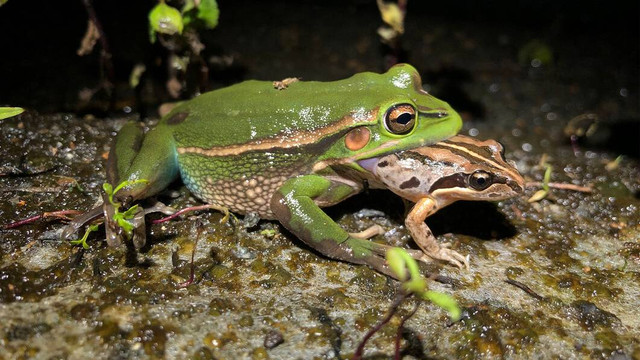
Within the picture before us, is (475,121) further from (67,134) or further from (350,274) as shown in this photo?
(67,134)

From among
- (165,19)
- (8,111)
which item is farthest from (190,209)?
(165,19)

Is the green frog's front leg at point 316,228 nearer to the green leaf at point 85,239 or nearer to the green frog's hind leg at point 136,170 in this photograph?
the green frog's hind leg at point 136,170

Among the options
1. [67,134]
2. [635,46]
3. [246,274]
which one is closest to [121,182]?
[246,274]

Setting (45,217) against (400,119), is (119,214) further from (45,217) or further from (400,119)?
(400,119)

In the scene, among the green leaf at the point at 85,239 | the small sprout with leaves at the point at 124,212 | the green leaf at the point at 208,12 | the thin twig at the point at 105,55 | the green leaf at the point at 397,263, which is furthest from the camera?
the thin twig at the point at 105,55

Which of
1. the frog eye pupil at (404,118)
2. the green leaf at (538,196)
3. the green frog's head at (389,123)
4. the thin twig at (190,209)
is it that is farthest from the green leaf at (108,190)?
the green leaf at (538,196)

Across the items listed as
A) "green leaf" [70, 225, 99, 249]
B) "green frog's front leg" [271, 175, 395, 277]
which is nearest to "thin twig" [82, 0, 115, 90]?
"green leaf" [70, 225, 99, 249]

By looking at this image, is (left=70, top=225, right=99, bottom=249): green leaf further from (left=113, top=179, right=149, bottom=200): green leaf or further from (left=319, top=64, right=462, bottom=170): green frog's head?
(left=319, top=64, right=462, bottom=170): green frog's head
